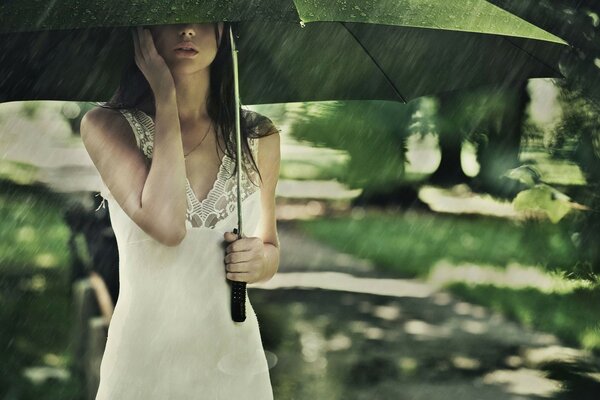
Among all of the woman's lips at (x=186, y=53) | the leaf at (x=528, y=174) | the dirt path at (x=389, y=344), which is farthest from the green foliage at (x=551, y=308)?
the woman's lips at (x=186, y=53)

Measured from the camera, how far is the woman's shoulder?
2637 mm

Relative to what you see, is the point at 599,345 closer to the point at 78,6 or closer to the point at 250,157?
the point at 250,157

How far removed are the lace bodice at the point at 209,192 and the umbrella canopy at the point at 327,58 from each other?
26 cm

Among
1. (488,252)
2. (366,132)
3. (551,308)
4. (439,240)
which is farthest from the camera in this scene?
(439,240)

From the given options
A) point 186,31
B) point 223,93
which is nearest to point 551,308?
point 223,93

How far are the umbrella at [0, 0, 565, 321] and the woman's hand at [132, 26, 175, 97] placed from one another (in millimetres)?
133

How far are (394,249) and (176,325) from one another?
8117mm

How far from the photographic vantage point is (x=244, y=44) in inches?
112

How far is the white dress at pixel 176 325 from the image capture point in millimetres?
2342

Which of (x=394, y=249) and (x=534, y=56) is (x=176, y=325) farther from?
(x=394, y=249)

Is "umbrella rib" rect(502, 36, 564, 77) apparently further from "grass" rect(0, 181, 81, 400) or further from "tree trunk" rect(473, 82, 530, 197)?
"tree trunk" rect(473, 82, 530, 197)

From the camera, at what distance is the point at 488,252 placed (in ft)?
32.1

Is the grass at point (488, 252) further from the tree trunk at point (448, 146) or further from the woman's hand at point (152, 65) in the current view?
the woman's hand at point (152, 65)

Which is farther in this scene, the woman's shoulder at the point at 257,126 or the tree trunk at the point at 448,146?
the tree trunk at the point at 448,146
